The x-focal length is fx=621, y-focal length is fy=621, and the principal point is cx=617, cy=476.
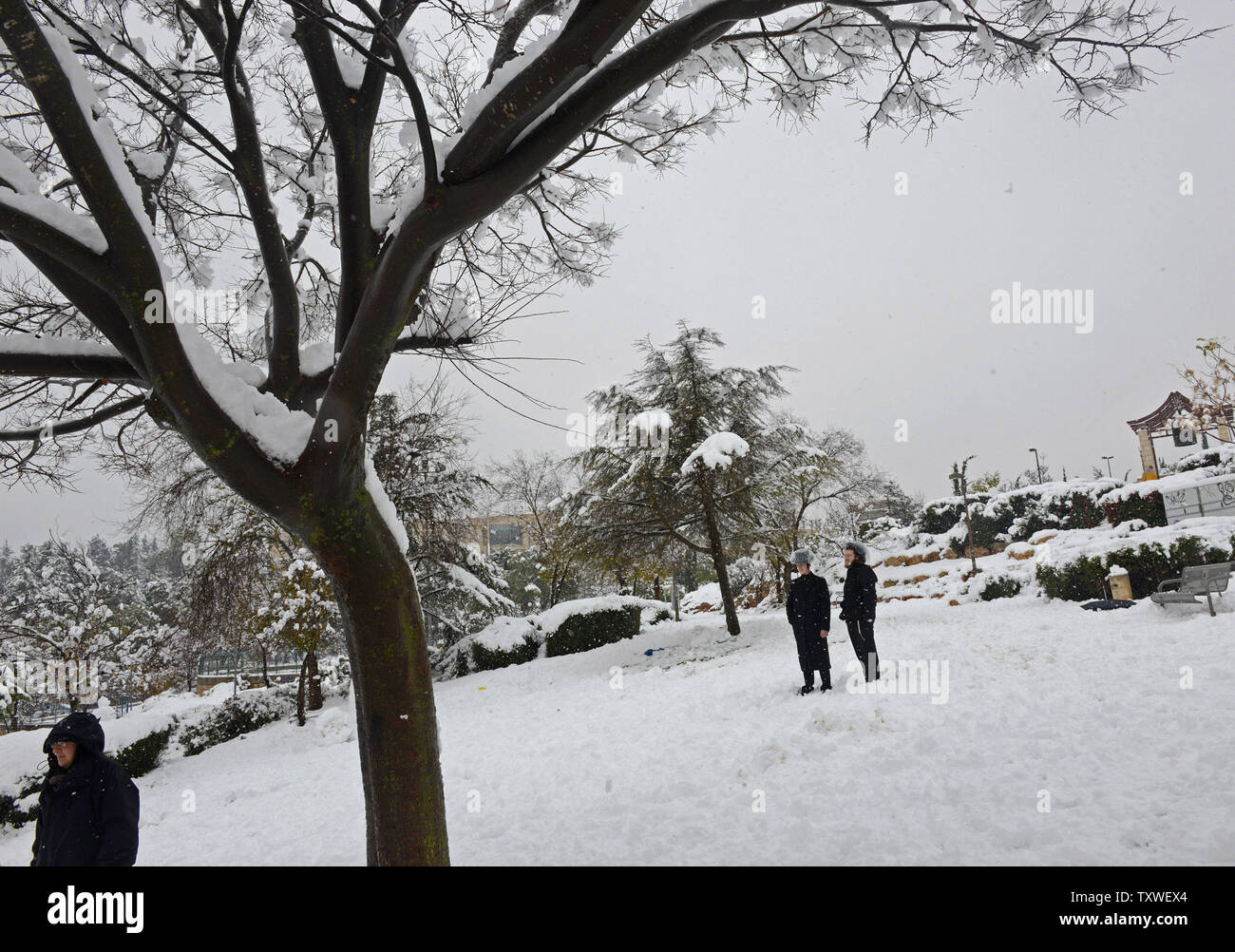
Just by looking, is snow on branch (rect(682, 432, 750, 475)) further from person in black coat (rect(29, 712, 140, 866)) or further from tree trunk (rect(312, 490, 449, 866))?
person in black coat (rect(29, 712, 140, 866))

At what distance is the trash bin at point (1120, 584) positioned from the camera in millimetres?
11977

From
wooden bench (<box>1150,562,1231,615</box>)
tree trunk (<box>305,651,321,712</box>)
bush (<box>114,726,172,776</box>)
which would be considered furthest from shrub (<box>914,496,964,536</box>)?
bush (<box>114,726,172,776</box>)

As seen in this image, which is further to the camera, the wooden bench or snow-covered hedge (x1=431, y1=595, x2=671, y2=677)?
snow-covered hedge (x1=431, y1=595, x2=671, y2=677)

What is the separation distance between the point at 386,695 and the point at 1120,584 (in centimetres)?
1399

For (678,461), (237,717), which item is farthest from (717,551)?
(237,717)

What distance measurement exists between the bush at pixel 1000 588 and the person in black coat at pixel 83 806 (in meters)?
17.1

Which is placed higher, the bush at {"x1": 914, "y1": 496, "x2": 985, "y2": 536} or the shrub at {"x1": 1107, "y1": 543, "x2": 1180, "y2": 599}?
the bush at {"x1": 914, "y1": 496, "x2": 985, "y2": 536}

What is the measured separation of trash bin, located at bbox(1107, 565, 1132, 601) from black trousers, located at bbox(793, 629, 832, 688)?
8.37m

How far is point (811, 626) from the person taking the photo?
24.4 feet

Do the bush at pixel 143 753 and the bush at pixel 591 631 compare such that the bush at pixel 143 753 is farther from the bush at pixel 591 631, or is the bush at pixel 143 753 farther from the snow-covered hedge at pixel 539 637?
the bush at pixel 591 631

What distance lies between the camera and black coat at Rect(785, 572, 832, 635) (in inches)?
293
